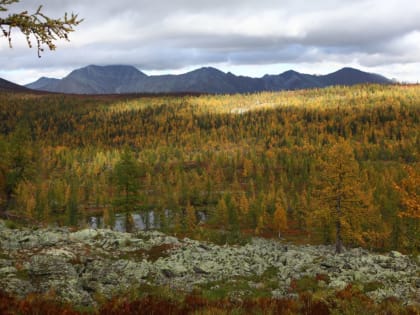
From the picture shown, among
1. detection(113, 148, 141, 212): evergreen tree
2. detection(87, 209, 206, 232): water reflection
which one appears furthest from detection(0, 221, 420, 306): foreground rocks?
detection(87, 209, 206, 232): water reflection

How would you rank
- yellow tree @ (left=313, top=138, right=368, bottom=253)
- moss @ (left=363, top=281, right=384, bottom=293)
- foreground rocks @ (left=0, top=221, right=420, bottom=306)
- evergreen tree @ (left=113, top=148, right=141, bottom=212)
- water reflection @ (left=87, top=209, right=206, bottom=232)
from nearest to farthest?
foreground rocks @ (left=0, top=221, right=420, bottom=306) → moss @ (left=363, top=281, right=384, bottom=293) → yellow tree @ (left=313, top=138, right=368, bottom=253) → evergreen tree @ (left=113, top=148, right=141, bottom=212) → water reflection @ (left=87, top=209, right=206, bottom=232)

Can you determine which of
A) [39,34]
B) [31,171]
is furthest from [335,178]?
Answer: [31,171]

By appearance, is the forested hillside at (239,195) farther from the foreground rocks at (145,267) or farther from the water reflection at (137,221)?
the foreground rocks at (145,267)

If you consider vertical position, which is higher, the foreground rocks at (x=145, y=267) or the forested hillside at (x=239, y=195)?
the foreground rocks at (x=145, y=267)

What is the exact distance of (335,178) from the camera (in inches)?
1631

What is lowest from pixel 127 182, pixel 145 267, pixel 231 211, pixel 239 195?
pixel 239 195

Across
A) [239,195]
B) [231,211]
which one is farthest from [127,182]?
[239,195]

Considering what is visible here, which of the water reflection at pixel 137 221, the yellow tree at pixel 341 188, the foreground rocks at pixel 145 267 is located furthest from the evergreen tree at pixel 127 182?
the water reflection at pixel 137 221

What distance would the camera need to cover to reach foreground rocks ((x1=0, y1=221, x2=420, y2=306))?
55.4 ft

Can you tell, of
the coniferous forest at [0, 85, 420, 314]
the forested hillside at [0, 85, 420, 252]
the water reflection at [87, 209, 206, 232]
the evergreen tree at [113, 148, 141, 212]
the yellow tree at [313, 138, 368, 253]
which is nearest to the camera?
the coniferous forest at [0, 85, 420, 314]

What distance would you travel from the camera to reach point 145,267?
867 inches

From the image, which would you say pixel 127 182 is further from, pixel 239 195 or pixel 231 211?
pixel 239 195

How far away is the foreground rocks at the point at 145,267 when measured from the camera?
16.9 meters

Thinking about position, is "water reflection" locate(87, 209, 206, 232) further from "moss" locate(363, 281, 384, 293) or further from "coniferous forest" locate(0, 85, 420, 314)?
"moss" locate(363, 281, 384, 293)
